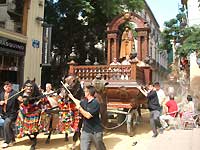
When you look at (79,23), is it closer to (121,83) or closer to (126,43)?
(126,43)

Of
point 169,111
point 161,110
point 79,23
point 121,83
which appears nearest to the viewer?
point 121,83

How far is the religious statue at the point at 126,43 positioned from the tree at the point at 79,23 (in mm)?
6020

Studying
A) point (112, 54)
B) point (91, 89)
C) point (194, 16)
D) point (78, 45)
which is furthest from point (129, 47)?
point (194, 16)

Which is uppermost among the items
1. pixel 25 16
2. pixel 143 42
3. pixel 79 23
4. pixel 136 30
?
pixel 79 23

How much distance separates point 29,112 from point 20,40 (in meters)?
6.52

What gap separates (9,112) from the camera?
866 cm

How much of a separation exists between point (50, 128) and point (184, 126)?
18.2ft

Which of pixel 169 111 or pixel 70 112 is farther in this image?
pixel 169 111

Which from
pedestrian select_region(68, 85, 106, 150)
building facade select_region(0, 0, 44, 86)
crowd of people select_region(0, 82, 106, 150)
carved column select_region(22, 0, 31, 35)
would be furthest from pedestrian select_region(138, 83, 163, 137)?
carved column select_region(22, 0, 31, 35)

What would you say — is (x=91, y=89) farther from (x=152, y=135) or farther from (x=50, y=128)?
(x=152, y=135)

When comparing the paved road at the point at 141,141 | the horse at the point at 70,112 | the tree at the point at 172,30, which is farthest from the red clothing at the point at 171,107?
the tree at the point at 172,30

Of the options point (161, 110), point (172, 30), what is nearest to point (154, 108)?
point (161, 110)

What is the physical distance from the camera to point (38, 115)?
8.23 metres

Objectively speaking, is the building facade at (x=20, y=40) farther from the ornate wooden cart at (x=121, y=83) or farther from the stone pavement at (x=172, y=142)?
the stone pavement at (x=172, y=142)
